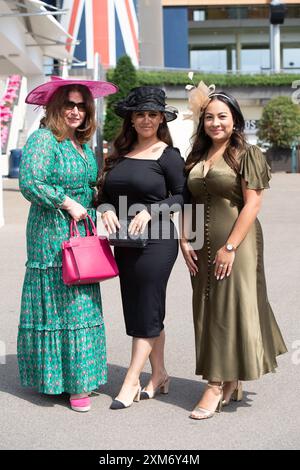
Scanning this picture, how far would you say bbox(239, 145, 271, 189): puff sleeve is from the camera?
13.7 ft

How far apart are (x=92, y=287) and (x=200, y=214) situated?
0.73m

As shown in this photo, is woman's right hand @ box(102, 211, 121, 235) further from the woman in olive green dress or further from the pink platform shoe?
the pink platform shoe

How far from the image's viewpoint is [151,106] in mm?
4387

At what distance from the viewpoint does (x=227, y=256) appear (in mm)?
4250

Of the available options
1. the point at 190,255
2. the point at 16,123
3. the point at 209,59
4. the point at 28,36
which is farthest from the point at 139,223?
the point at 209,59

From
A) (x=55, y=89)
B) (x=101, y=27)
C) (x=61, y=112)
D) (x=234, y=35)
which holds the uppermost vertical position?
(x=234, y=35)

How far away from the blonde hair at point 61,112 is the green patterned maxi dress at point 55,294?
5cm

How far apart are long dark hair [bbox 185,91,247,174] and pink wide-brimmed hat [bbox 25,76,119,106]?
70cm

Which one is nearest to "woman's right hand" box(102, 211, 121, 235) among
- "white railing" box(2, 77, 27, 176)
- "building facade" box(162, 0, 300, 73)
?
"white railing" box(2, 77, 27, 176)

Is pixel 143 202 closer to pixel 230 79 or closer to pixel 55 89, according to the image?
pixel 55 89


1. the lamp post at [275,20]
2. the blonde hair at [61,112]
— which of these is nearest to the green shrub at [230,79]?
the lamp post at [275,20]

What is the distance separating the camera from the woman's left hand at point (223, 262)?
13.9 ft

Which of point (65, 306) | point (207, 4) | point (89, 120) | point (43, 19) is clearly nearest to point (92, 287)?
point (65, 306)

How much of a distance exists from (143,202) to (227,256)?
21.4 inches
